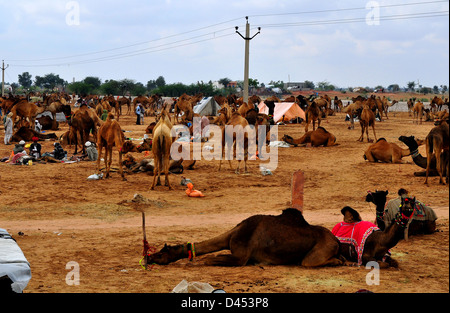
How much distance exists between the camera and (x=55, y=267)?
21.8 feet

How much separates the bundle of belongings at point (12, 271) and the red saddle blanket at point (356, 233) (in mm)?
3566

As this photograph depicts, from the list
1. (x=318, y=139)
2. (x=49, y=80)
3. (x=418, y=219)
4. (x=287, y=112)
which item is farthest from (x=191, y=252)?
(x=49, y=80)

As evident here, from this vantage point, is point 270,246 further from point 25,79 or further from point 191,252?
point 25,79

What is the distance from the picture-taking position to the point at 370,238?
6.60 metres

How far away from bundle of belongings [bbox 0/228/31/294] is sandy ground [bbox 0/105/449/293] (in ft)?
0.80

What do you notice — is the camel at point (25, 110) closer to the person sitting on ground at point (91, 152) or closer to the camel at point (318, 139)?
the person sitting on ground at point (91, 152)

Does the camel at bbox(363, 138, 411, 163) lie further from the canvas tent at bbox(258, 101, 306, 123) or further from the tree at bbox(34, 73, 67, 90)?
the tree at bbox(34, 73, 67, 90)

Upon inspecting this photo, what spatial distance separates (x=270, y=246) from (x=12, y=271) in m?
2.77

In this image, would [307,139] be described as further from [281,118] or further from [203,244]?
[203,244]

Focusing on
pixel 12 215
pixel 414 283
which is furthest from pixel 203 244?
pixel 12 215

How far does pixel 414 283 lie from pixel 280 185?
8241 millimetres

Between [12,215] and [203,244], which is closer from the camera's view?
[203,244]

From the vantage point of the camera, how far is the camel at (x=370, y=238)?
20.7 feet
